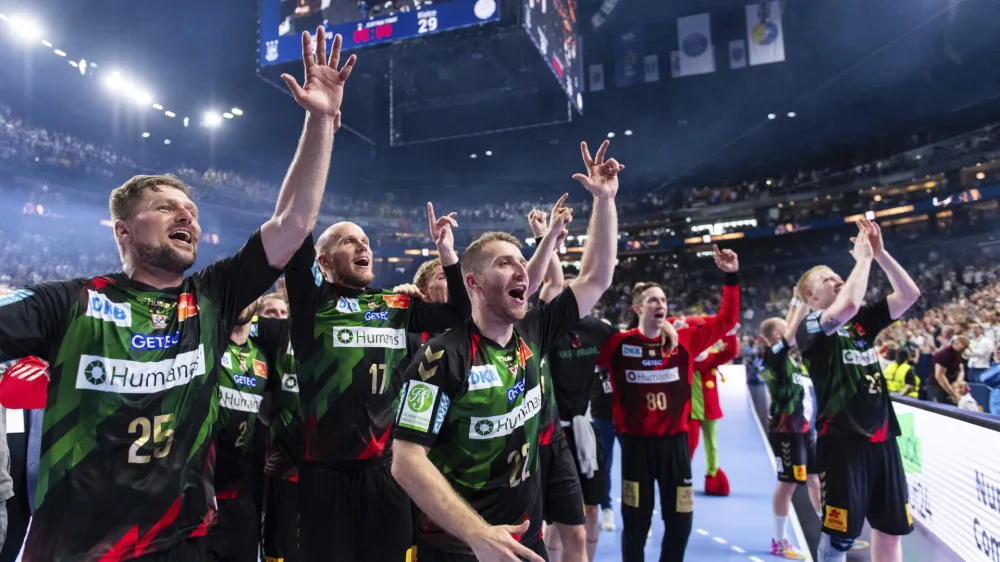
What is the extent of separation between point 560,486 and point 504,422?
72.6 inches

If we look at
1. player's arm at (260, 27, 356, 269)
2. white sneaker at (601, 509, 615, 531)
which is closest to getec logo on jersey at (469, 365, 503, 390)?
player's arm at (260, 27, 356, 269)

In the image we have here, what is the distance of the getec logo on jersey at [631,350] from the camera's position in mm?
4898

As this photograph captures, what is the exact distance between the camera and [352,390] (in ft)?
10.7

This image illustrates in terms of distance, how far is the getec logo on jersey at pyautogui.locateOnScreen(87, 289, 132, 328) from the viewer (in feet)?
6.57

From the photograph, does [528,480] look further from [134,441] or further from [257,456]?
[257,456]

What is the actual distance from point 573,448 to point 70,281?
13.1 feet

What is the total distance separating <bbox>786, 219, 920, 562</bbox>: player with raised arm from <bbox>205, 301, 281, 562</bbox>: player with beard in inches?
152

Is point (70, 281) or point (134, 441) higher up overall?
point (70, 281)

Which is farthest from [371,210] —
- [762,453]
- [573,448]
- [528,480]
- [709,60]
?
[528,480]

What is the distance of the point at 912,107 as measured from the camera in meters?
26.0

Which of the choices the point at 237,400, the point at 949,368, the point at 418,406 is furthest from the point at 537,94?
the point at 418,406

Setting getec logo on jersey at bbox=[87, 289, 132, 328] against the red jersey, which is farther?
the red jersey

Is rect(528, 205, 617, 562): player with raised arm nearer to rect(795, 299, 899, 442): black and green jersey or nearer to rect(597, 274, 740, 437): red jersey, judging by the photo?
rect(597, 274, 740, 437): red jersey

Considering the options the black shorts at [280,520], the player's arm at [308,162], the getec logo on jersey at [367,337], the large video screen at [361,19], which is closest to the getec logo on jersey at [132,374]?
the player's arm at [308,162]
